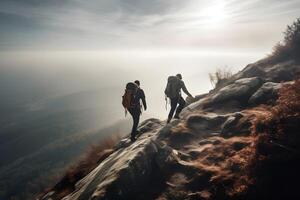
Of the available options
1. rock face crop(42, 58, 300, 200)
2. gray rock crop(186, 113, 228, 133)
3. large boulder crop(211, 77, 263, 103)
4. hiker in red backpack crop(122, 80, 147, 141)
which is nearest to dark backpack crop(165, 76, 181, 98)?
gray rock crop(186, 113, 228, 133)

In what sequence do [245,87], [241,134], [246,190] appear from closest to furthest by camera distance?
[246,190] → [241,134] → [245,87]

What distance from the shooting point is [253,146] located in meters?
9.25

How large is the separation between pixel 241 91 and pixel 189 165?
839cm

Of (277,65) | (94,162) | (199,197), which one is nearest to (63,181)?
(94,162)

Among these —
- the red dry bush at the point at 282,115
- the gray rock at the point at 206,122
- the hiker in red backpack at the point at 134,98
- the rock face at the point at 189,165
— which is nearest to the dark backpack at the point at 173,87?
the gray rock at the point at 206,122

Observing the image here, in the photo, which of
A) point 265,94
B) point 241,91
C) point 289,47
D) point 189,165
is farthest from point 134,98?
point 289,47

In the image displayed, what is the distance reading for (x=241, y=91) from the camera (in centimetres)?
1644

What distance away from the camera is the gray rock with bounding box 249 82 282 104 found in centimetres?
1430

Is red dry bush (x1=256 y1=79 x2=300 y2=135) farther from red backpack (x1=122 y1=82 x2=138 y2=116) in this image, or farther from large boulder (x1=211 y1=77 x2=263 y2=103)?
red backpack (x1=122 y1=82 x2=138 y2=116)

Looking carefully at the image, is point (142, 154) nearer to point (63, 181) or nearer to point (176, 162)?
point (176, 162)

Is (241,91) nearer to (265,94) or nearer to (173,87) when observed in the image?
(265,94)

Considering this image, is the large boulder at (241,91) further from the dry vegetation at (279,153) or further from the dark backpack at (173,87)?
the dry vegetation at (279,153)

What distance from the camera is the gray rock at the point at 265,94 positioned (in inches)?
563

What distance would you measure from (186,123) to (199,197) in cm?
718
